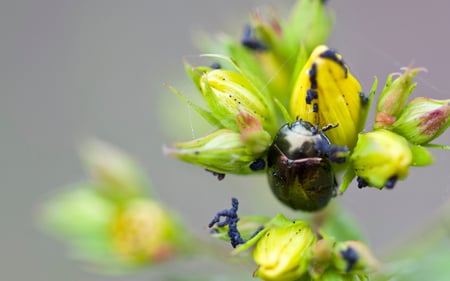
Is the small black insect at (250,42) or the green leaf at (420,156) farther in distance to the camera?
the small black insect at (250,42)

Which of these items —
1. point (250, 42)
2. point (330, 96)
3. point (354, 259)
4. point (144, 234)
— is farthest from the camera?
point (144, 234)

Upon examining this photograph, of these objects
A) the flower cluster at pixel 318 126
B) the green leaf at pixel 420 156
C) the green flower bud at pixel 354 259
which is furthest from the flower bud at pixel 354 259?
the green leaf at pixel 420 156

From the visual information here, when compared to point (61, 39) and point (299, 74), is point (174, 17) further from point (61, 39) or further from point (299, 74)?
point (299, 74)

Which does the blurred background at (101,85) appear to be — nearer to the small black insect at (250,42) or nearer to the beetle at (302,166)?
the small black insect at (250,42)

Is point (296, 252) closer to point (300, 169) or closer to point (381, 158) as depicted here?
point (300, 169)

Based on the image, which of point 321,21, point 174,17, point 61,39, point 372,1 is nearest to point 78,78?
point 61,39

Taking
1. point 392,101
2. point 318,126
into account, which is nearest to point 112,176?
point 318,126

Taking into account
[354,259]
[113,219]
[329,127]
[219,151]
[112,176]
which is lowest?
[354,259]
